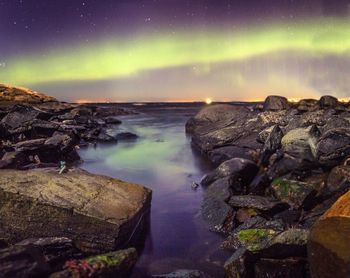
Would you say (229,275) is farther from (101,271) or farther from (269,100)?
(269,100)

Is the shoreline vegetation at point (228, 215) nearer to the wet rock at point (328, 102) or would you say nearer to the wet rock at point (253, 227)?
the wet rock at point (253, 227)

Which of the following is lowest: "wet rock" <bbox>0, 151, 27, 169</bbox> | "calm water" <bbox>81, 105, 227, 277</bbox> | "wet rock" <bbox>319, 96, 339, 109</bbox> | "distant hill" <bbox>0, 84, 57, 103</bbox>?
"calm water" <bbox>81, 105, 227, 277</bbox>

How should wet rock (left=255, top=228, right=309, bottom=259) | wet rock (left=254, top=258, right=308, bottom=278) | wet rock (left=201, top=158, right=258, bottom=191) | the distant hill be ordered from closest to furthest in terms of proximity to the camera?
wet rock (left=254, top=258, right=308, bottom=278), wet rock (left=255, top=228, right=309, bottom=259), wet rock (left=201, top=158, right=258, bottom=191), the distant hill

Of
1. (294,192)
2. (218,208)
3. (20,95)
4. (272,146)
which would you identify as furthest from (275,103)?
(20,95)

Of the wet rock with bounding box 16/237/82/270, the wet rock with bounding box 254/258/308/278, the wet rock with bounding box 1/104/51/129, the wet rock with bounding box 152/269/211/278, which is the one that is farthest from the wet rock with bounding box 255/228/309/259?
the wet rock with bounding box 1/104/51/129

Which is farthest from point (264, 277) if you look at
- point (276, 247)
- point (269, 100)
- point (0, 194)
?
point (269, 100)

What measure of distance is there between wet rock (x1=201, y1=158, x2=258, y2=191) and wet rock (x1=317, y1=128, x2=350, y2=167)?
2.61 metres

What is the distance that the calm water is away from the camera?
9.54 metres

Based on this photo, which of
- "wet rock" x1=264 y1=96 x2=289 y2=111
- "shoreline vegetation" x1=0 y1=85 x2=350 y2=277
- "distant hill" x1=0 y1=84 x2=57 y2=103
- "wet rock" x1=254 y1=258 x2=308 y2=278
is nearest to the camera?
"shoreline vegetation" x1=0 y1=85 x2=350 y2=277

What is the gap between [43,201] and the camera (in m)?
9.46

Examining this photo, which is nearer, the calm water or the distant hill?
the calm water

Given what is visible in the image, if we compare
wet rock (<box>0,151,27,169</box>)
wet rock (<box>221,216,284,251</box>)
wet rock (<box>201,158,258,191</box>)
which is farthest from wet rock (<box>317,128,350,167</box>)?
wet rock (<box>0,151,27,169</box>)

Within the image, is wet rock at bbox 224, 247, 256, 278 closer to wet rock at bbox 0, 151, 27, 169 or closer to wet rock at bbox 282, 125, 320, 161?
wet rock at bbox 282, 125, 320, 161

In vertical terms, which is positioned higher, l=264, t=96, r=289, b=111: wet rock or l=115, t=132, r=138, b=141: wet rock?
l=264, t=96, r=289, b=111: wet rock
